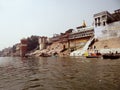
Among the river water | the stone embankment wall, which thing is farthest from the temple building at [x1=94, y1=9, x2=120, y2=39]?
the river water

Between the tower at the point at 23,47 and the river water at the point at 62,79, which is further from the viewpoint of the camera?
the tower at the point at 23,47

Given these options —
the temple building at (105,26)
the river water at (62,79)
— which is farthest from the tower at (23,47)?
the river water at (62,79)

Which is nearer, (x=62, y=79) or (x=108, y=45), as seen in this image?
(x=62, y=79)

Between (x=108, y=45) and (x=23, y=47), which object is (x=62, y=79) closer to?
(x=108, y=45)

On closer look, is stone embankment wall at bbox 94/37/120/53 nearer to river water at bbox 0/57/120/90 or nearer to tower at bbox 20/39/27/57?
river water at bbox 0/57/120/90

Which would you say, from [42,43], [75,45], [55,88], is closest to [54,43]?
[42,43]

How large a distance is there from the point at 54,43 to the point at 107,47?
43.0 metres

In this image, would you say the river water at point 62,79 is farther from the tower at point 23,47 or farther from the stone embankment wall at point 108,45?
the tower at point 23,47

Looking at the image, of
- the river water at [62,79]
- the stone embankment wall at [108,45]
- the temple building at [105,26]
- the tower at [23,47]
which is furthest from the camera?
the tower at [23,47]

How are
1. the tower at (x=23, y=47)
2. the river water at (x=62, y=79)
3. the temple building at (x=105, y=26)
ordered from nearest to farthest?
the river water at (x=62, y=79) < the temple building at (x=105, y=26) < the tower at (x=23, y=47)

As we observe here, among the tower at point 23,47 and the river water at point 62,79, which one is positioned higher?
the tower at point 23,47

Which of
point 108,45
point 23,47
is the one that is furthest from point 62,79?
point 23,47

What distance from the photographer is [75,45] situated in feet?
260

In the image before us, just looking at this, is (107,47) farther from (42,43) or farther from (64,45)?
(42,43)
